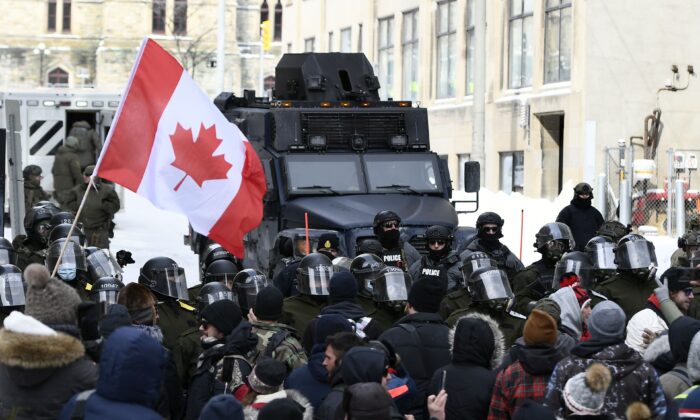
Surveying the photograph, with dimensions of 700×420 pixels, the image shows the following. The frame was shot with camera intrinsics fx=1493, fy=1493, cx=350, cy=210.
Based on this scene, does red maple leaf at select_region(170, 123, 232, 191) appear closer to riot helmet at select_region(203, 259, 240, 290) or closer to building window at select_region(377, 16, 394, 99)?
Result: riot helmet at select_region(203, 259, 240, 290)

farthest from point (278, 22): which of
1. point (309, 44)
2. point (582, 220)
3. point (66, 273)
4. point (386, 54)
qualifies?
point (66, 273)

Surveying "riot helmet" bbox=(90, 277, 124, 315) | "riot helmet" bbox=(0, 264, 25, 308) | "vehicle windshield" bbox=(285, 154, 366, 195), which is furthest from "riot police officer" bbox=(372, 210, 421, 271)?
"riot helmet" bbox=(0, 264, 25, 308)

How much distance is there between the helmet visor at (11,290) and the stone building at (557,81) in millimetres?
25816

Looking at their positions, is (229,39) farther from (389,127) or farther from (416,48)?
(389,127)

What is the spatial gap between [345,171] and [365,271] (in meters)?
6.62

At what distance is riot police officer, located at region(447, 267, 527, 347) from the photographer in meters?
9.78

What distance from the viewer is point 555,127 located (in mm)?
37844

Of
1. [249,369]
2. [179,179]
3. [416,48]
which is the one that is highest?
[416,48]

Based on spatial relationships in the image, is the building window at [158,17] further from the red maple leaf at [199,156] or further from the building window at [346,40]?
the red maple leaf at [199,156]

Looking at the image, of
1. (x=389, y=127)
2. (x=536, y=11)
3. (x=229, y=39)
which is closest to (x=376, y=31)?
(x=536, y=11)

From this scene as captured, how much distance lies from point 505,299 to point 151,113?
312 cm

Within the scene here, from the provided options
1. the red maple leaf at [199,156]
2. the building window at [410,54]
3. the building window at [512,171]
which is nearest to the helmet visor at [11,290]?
the red maple leaf at [199,156]

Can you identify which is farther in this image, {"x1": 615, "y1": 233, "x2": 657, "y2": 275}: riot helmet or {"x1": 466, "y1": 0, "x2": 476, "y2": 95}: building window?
{"x1": 466, "y1": 0, "x2": 476, "y2": 95}: building window

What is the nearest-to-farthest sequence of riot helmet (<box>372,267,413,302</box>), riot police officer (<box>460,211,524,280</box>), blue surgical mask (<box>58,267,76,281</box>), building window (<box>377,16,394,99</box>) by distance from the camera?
riot helmet (<box>372,267,413,302</box>) → blue surgical mask (<box>58,267,76,281</box>) → riot police officer (<box>460,211,524,280</box>) → building window (<box>377,16,394,99</box>)
